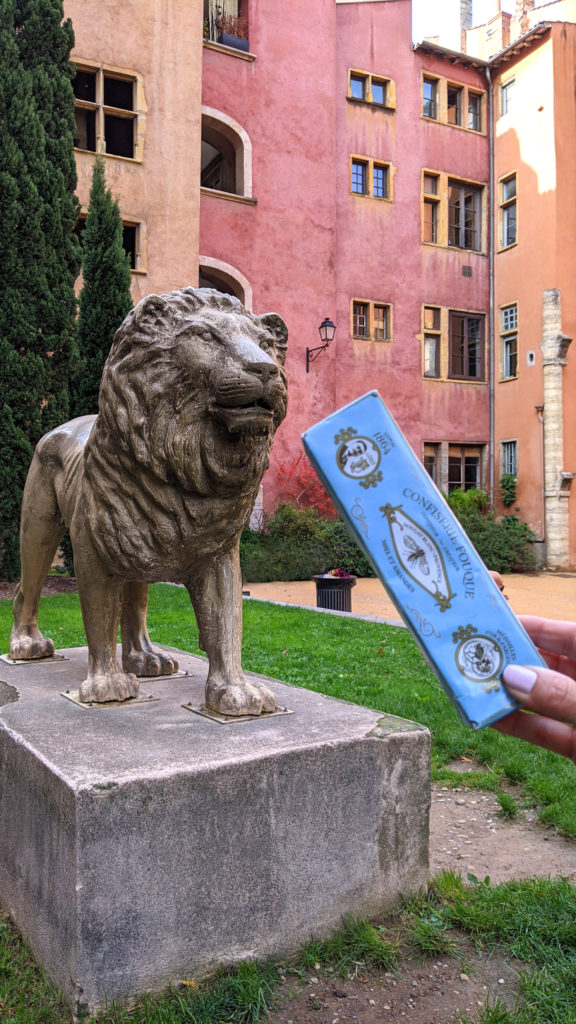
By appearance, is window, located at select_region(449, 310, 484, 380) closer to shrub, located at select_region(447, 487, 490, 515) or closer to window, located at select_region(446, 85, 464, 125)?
shrub, located at select_region(447, 487, 490, 515)

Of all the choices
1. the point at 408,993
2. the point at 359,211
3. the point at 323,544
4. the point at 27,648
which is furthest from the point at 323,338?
the point at 408,993

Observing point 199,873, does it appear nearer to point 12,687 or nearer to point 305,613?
point 12,687

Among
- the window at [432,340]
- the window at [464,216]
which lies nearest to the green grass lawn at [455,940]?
the window at [432,340]

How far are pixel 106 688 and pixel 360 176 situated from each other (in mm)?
18948

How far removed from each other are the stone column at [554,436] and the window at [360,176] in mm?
5239

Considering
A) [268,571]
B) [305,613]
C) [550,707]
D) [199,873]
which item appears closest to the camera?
[550,707]

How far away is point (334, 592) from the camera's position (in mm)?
9891

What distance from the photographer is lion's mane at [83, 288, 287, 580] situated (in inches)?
94.9

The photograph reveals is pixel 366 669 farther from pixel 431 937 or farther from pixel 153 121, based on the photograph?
pixel 153 121

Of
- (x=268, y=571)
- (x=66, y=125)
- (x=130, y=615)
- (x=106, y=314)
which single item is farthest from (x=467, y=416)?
(x=130, y=615)

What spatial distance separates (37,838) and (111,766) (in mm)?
350

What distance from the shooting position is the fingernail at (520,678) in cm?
144

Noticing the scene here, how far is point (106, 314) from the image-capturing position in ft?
40.7

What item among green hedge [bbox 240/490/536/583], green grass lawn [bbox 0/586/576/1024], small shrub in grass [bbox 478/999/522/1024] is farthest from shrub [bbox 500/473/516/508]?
small shrub in grass [bbox 478/999/522/1024]
